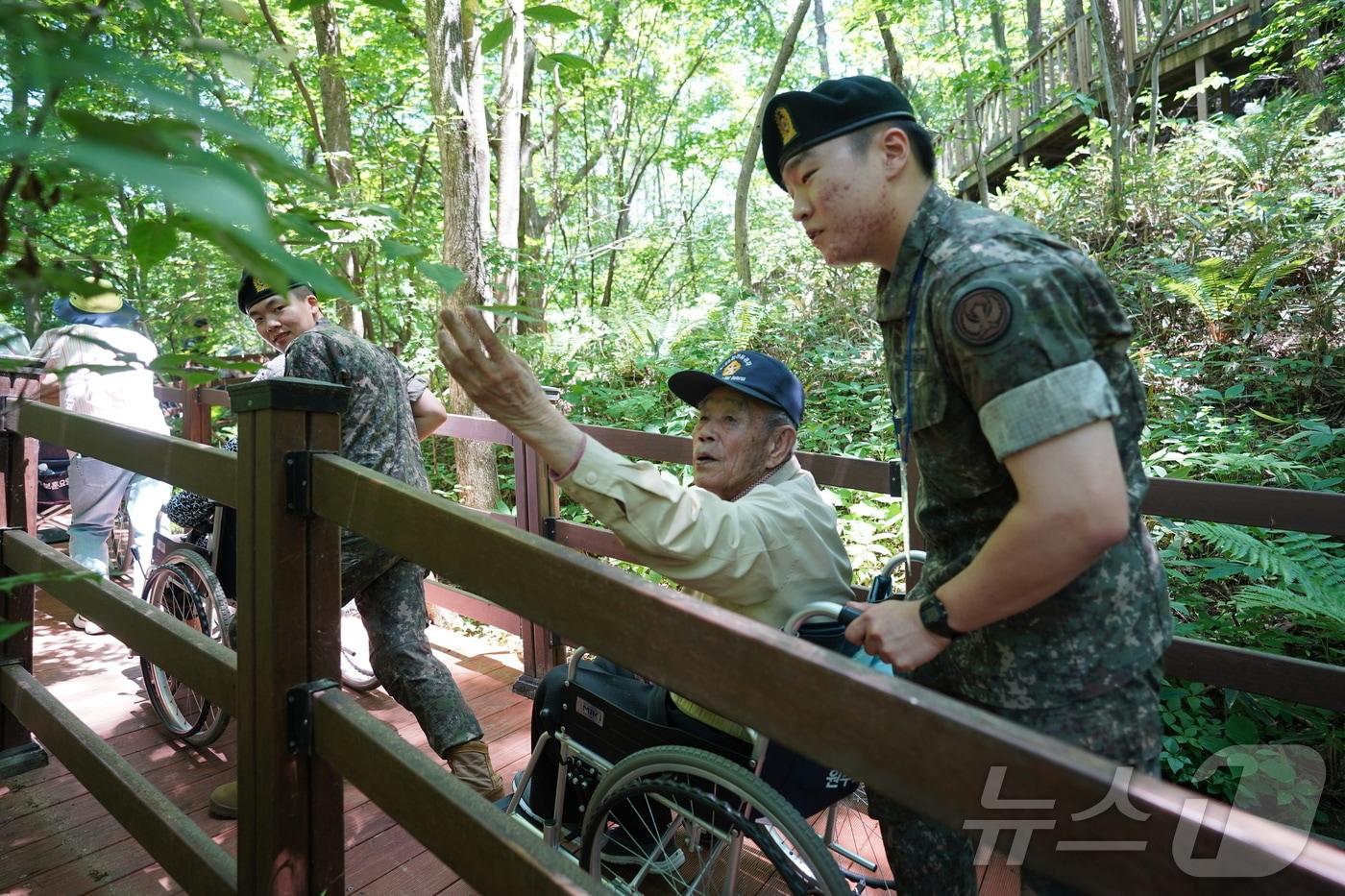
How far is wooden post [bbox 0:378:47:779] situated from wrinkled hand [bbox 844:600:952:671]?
8.54 ft

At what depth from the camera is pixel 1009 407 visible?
1.11 m

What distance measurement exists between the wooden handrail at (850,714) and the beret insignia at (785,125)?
33.0 inches

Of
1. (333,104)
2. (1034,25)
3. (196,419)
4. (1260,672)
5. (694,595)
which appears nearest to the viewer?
(694,595)

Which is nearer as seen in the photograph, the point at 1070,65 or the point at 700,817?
the point at 700,817

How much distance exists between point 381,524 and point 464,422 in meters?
2.48

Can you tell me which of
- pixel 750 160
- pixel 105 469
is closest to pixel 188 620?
pixel 105 469

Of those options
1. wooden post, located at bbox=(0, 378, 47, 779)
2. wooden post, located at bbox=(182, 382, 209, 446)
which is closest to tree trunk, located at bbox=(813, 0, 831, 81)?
wooden post, located at bbox=(182, 382, 209, 446)

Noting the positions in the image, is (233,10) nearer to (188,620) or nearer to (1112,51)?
(188,620)

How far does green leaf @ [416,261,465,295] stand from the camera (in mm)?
912

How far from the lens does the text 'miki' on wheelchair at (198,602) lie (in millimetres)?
3045

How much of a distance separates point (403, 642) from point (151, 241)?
215 centimetres

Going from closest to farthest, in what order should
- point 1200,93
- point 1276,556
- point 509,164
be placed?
point 1276,556
point 509,164
point 1200,93

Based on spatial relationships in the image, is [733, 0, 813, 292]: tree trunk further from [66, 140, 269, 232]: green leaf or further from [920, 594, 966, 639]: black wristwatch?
[66, 140, 269, 232]: green leaf

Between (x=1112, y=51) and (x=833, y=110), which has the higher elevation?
(x=1112, y=51)
